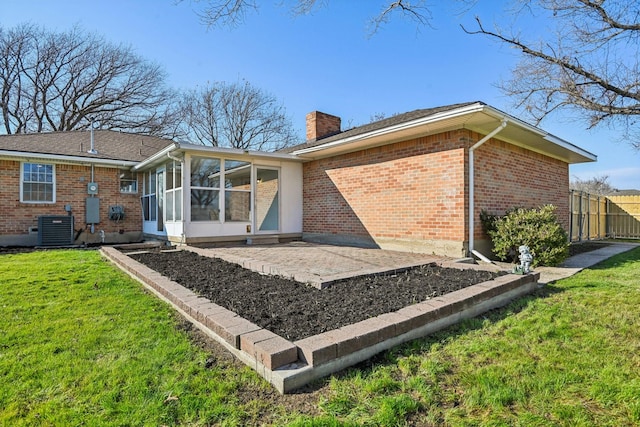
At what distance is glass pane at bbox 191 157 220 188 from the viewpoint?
878 cm

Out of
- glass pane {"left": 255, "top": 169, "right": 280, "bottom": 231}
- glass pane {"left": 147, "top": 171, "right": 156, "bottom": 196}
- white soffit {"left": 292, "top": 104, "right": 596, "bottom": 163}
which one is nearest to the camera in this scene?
white soffit {"left": 292, "top": 104, "right": 596, "bottom": 163}

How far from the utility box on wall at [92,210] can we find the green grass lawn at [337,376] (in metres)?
7.73

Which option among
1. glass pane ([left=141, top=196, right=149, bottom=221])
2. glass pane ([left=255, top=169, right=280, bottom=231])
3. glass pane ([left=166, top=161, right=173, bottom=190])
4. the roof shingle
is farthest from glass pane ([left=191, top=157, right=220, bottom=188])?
the roof shingle

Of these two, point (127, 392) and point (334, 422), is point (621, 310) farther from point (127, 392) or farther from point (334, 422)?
point (127, 392)

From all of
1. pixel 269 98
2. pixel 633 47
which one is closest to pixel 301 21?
pixel 633 47

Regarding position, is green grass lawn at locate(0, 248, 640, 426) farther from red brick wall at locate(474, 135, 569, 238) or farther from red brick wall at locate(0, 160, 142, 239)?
red brick wall at locate(0, 160, 142, 239)

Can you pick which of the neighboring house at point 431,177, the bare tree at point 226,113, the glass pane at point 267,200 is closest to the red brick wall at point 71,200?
the glass pane at point 267,200

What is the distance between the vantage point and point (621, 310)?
146 inches

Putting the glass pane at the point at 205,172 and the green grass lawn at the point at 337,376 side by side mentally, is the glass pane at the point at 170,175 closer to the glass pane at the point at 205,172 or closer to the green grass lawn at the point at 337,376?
the glass pane at the point at 205,172

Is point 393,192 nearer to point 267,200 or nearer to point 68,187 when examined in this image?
point 267,200

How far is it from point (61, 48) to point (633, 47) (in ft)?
94.4

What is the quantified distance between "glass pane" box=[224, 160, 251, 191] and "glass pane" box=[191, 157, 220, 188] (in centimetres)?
24

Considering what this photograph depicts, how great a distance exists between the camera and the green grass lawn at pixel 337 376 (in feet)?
6.15

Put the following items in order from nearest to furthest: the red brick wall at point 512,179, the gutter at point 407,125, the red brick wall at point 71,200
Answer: the gutter at point 407,125 < the red brick wall at point 512,179 < the red brick wall at point 71,200
